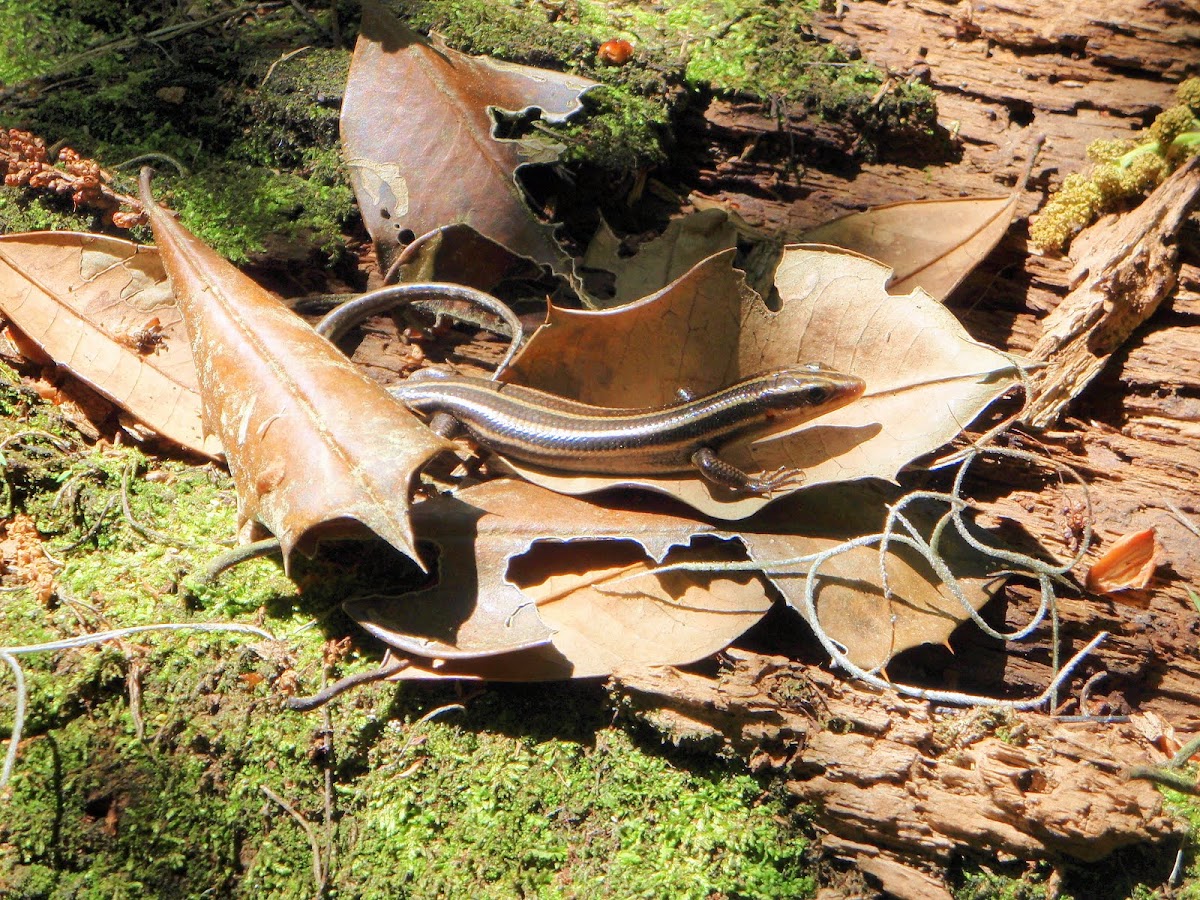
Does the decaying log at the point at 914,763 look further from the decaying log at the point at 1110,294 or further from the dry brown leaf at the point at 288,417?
the decaying log at the point at 1110,294

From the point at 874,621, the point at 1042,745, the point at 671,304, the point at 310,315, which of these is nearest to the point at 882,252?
the point at 671,304

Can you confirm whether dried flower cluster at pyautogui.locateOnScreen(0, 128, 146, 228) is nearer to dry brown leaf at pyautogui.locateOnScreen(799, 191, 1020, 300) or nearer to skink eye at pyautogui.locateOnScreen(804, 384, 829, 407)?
skink eye at pyautogui.locateOnScreen(804, 384, 829, 407)

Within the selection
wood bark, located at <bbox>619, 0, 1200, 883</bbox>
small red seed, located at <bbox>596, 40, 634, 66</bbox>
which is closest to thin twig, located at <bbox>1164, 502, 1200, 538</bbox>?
wood bark, located at <bbox>619, 0, 1200, 883</bbox>

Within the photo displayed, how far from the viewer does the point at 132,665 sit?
259 cm

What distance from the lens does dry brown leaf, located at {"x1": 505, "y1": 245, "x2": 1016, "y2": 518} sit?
2.94m

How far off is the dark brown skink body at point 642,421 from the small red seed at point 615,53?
1775mm

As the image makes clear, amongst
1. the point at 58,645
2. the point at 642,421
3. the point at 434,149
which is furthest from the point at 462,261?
the point at 58,645

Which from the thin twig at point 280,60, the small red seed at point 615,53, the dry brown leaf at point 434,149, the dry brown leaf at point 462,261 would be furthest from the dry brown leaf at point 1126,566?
the thin twig at point 280,60

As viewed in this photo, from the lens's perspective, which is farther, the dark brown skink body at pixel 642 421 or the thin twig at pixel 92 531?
the dark brown skink body at pixel 642 421

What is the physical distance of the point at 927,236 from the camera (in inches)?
143

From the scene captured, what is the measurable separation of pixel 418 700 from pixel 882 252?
2576 millimetres

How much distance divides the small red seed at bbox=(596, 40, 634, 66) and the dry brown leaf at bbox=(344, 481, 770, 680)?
7.70 ft

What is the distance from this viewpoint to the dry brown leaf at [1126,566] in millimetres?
3041

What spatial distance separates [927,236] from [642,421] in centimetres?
148
